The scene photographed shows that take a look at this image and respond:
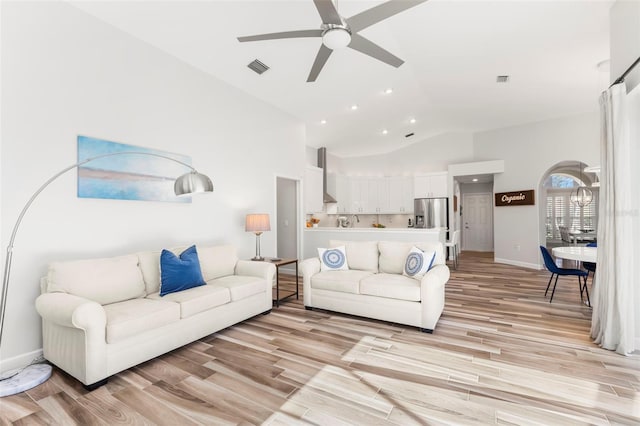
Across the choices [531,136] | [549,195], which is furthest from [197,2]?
[549,195]

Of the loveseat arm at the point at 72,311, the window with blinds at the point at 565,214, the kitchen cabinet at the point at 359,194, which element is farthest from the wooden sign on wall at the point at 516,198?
the loveseat arm at the point at 72,311

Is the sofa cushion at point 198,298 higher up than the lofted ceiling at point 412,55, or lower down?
lower down

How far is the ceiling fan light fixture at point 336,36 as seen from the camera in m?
2.53

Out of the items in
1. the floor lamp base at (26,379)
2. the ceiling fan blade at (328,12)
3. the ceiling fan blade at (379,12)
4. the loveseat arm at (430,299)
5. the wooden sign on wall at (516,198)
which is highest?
the ceiling fan blade at (379,12)

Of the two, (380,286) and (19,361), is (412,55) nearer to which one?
(380,286)

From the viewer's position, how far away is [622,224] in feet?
9.00

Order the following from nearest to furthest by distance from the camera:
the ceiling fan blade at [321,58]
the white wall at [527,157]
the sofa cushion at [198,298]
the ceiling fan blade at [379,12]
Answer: the ceiling fan blade at [379,12] < the sofa cushion at [198,298] < the ceiling fan blade at [321,58] < the white wall at [527,157]

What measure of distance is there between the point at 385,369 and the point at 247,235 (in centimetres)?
324

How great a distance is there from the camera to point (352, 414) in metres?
1.95

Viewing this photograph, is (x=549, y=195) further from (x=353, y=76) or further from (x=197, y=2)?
(x=197, y=2)

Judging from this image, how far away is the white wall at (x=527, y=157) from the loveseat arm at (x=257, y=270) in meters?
6.24

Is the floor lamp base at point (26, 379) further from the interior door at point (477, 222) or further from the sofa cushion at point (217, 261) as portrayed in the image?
the interior door at point (477, 222)

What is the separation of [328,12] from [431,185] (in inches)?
272

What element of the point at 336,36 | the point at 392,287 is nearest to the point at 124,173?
the point at 336,36
